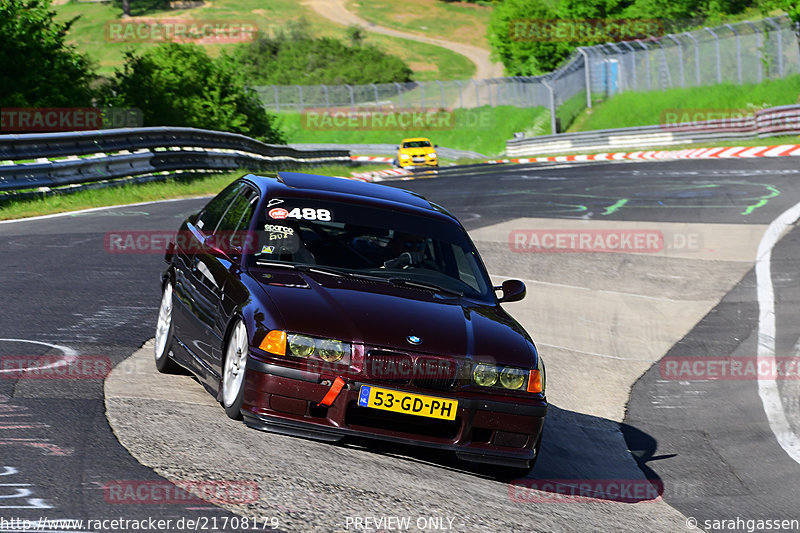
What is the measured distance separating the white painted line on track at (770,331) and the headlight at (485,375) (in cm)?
253

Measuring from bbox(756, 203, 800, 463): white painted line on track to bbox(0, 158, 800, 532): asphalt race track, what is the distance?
0.14 feet

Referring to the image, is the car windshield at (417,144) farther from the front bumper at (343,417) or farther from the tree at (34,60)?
the front bumper at (343,417)

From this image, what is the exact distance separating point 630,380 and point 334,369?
4.46 metres

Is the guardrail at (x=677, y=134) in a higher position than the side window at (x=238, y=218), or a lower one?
lower

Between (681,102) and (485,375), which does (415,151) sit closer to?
(681,102)

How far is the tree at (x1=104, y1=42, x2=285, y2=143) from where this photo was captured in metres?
31.3

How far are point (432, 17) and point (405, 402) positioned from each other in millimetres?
137222

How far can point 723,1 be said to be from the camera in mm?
69312

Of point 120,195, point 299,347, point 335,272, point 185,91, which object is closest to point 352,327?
point 299,347

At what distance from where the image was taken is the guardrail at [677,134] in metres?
36.0

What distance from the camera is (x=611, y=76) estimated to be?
53406mm

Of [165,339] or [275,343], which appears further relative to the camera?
[165,339]

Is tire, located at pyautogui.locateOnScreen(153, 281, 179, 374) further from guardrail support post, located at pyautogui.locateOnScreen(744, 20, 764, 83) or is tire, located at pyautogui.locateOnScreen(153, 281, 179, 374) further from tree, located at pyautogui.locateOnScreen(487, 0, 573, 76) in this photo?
tree, located at pyautogui.locateOnScreen(487, 0, 573, 76)

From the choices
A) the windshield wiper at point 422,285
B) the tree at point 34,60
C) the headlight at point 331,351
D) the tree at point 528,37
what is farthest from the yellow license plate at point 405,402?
the tree at point 528,37
